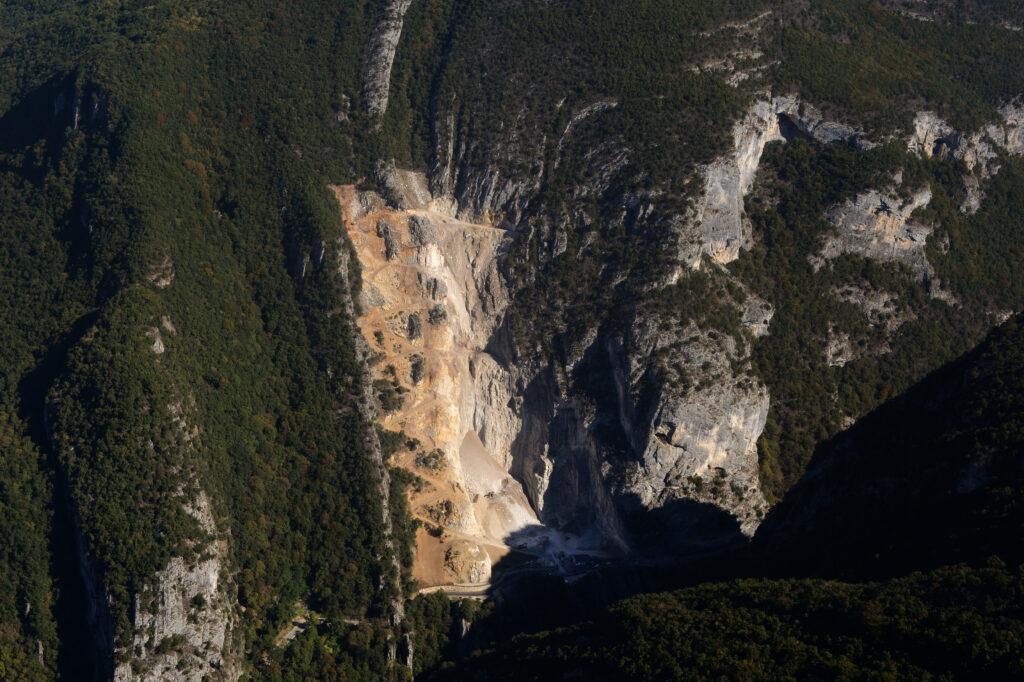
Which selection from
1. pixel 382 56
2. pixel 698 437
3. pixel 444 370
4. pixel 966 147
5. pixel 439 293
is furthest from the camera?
pixel 382 56

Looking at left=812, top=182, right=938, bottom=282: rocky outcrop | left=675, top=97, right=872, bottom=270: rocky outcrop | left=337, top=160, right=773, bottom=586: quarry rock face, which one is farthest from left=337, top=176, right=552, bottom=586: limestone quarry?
left=812, top=182, right=938, bottom=282: rocky outcrop

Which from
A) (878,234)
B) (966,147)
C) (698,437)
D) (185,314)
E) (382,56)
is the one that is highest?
(382,56)

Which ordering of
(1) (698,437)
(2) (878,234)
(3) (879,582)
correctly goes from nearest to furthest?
1. (3) (879,582)
2. (1) (698,437)
3. (2) (878,234)

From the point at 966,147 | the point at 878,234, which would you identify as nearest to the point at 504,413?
the point at 878,234

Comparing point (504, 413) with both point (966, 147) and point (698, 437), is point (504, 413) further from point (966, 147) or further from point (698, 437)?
point (966, 147)

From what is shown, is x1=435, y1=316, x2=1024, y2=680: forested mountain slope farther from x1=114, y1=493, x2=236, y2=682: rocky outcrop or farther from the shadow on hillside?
x1=114, y1=493, x2=236, y2=682: rocky outcrop

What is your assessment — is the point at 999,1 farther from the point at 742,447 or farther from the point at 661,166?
the point at 742,447

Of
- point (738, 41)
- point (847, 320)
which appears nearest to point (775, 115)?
point (738, 41)
